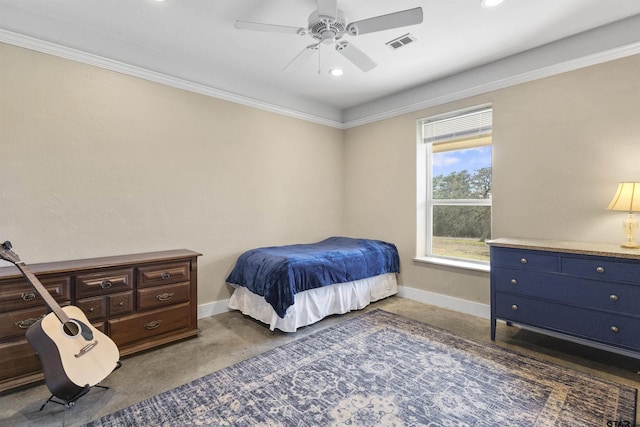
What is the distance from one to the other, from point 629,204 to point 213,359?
11.0 feet

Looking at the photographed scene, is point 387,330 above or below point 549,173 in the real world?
below

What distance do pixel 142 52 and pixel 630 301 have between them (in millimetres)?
4461

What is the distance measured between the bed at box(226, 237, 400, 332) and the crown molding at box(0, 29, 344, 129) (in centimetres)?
180

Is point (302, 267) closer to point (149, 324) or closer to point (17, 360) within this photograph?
point (149, 324)

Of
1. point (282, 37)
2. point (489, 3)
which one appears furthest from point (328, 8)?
point (489, 3)

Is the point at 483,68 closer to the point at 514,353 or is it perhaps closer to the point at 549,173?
the point at 549,173

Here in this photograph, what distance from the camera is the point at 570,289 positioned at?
91.5 inches

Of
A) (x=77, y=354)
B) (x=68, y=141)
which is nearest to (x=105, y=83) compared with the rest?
(x=68, y=141)

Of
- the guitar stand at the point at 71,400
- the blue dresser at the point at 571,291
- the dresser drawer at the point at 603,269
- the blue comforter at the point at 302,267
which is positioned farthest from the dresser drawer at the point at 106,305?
the dresser drawer at the point at 603,269

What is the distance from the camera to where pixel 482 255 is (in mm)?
3574

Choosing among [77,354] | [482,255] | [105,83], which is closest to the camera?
[77,354]

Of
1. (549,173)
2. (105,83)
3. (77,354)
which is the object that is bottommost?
(77,354)

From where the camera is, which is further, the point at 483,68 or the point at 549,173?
the point at 483,68

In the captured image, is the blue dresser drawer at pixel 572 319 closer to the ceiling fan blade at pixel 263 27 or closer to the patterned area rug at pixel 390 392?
the patterned area rug at pixel 390 392
